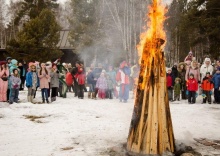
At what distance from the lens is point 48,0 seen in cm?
2944

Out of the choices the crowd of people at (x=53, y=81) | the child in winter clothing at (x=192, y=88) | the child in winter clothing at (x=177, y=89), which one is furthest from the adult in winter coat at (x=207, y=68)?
the crowd of people at (x=53, y=81)

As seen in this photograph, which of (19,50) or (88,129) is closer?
(88,129)

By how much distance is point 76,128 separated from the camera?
6.84 m

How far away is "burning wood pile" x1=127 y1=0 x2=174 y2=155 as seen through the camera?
4.80 meters

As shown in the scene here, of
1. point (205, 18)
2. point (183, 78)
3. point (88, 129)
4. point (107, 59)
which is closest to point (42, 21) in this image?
point (107, 59)

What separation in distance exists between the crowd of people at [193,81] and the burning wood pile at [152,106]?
7046 mm

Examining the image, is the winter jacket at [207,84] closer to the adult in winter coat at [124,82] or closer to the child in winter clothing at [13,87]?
the adult in winter coat at [124,82]

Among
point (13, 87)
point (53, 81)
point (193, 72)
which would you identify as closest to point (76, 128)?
point (13, 87)

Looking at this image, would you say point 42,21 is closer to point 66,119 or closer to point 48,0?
point 48,0

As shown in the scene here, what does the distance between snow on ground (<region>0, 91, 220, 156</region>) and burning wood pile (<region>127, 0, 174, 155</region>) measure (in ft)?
2.67

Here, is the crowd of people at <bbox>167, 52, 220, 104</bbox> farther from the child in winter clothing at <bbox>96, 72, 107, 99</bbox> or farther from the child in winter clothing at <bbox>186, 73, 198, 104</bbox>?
the child in winter clothing at <bbox>96, 72, 107, 99</bbox>

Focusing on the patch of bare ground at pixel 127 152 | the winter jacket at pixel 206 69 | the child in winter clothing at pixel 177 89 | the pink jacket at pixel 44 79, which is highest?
the winter jacket at pixel 206 69

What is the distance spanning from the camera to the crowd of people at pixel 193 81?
38.0ft

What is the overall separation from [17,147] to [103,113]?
3.87 metres
